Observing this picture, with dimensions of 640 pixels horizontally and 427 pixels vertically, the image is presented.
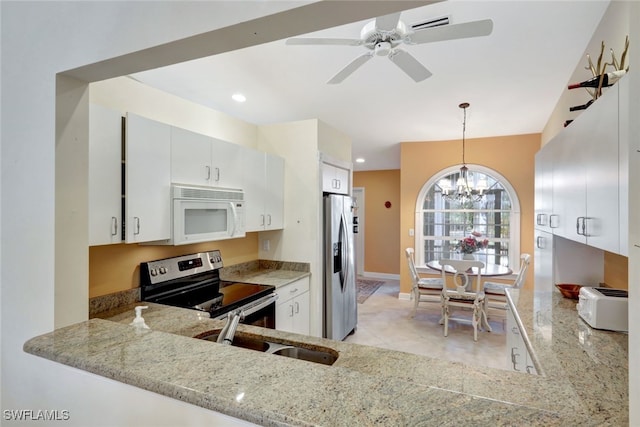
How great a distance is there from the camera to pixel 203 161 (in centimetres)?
245

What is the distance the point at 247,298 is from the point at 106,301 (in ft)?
3.03

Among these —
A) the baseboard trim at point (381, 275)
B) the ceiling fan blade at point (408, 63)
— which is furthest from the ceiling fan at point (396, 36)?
the baseboard trim at point (381, 275)

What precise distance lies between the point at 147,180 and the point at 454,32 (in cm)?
203

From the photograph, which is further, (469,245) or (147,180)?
(469,245)

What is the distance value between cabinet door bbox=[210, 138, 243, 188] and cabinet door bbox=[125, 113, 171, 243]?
45 centimetres

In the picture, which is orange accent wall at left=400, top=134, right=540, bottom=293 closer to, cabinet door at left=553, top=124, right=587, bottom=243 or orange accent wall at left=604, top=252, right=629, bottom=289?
orange accent wall at left=604, top=252, right=629, bottom=289

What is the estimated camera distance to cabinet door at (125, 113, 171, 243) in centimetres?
188

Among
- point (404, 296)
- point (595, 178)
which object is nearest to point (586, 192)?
point (595, 178)

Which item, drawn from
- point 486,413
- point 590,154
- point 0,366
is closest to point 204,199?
point 0,366

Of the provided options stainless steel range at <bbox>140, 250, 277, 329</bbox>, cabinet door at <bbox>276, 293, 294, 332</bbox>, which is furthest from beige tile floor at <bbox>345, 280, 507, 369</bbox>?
stainless steel range at <bbox>140, 250, 277, 329</bbox>

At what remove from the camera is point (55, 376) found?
3.63 feet

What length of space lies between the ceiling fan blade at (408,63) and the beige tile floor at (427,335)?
9.11 feet

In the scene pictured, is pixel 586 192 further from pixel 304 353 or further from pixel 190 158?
pixel 190 158

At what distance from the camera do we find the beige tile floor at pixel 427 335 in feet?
11.3
